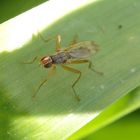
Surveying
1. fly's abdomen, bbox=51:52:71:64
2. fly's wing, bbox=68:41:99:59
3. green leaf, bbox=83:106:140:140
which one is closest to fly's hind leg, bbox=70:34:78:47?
fly's wing, bbox=68:41:99:59

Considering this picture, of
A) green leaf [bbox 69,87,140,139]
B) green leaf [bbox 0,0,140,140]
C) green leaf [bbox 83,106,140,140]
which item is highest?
green leaf [bbox 0,0,140,140]

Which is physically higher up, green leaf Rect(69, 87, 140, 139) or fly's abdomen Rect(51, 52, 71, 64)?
fly's abdomen Rect(51, 52, 71, 64)

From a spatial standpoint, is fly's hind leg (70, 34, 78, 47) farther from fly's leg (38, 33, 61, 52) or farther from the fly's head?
the fly's head

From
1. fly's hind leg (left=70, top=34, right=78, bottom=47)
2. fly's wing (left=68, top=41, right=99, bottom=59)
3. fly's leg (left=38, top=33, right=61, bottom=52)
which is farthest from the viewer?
fly's hind leg (left=70, top=34, right=78, bottom=47)

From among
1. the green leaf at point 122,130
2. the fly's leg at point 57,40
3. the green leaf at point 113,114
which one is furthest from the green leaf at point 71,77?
the green leaf at point 122,130

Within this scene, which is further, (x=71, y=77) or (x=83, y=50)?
(x=83, y=50)

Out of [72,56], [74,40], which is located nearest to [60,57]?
[72,56]

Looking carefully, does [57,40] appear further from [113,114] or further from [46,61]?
[113,114]

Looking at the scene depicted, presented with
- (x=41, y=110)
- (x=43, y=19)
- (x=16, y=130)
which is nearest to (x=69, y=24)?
(x=43, y=19)

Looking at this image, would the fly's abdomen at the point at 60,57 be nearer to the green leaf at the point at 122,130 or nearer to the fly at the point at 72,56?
the fly at the point at 72,56
